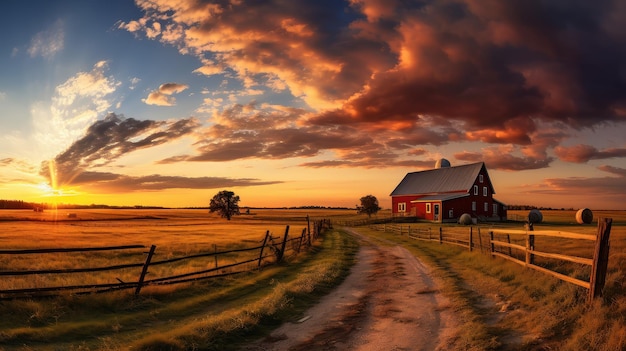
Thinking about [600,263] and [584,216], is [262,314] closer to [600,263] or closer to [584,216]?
[600,263]

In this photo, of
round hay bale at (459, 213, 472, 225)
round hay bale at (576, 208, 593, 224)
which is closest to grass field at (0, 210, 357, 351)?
round hay bale at (459, 213, 472, 225)

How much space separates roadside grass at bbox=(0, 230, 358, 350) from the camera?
894 centimetres

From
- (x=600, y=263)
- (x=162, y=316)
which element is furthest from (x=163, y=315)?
(x=600, y=263)

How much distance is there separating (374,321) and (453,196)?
6311 cm

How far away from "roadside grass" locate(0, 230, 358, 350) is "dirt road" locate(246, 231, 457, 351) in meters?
0.68

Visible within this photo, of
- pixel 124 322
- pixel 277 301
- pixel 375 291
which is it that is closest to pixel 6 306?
pixel 124 322

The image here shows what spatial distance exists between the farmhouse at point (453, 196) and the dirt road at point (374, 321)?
55.7 metres

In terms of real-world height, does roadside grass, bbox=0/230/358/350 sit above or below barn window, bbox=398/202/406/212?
below

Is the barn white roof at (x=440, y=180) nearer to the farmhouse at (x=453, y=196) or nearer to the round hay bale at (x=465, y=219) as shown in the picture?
the farmhouse at (x=453, y=196)

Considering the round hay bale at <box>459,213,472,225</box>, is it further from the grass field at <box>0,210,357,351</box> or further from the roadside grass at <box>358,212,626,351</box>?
the grass field at <box>0,210,357,351</box>

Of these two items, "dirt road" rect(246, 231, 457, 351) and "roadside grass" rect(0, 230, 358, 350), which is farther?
"roadside grass" rect(0, 230, 358, 350)

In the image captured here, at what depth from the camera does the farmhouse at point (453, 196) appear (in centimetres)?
Result: 6831

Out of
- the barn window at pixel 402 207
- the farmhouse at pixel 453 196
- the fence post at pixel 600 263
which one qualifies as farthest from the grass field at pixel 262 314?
the barn window at pixel 402 207

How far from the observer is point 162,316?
12102 mm
